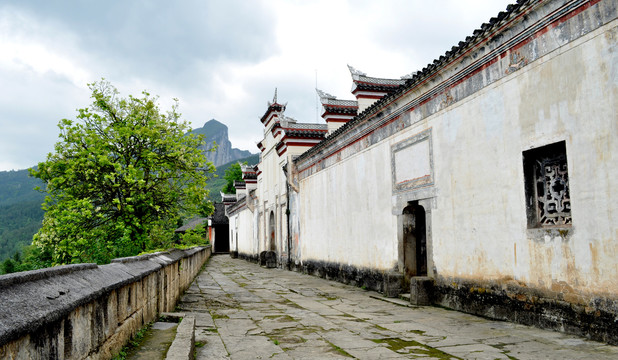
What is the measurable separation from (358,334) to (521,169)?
3.35 meters

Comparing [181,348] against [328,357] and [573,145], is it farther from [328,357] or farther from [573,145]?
[573,145]

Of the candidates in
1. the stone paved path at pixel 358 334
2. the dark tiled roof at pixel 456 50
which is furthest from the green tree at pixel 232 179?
the stone paved path at pixel 358 334

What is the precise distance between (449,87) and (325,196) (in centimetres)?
741

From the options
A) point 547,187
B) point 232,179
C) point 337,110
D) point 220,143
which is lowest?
point 547,187

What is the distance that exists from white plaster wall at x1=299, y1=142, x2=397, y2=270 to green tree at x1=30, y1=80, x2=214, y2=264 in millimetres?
3871

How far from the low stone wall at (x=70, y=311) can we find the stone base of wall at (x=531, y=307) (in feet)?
16.8

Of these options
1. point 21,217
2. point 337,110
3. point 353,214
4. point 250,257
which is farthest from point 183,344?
point 21,217

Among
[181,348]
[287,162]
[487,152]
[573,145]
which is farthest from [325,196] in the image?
[181,348]

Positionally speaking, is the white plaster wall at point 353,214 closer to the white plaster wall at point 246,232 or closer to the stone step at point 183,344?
the stone step at point 183,344

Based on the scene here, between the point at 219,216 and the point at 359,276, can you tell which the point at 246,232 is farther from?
the point at 359,276

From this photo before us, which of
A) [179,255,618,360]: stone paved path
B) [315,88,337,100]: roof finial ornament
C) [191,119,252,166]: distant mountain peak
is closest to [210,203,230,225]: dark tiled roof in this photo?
[315,88,337,100]: roof finial ornament

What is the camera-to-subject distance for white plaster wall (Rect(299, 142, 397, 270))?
11.0m

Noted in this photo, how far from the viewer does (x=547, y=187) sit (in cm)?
643

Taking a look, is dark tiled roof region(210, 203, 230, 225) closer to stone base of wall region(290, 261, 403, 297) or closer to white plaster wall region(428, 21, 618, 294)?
stone base of wall region(290, 261, 403, 297)
